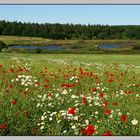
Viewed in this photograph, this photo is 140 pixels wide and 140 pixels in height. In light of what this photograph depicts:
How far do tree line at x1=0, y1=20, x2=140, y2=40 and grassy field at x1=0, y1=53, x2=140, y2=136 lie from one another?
508 millimetres

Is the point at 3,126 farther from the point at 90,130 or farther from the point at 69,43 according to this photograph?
the point at 69,43

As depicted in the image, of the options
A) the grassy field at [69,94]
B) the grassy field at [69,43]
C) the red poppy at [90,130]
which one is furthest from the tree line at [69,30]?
the red poppy at [90,130]

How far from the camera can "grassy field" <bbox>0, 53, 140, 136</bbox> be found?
725cm

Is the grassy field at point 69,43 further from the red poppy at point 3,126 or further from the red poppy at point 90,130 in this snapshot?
the red poppy at point 90,130

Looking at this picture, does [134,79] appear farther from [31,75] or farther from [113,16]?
[31,75]

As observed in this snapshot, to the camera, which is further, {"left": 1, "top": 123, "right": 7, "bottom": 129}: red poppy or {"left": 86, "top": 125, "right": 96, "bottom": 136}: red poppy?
{"left": 1, "top": 123, "right": 7, "bottom": 129}: red poppy

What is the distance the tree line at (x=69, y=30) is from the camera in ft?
28.7

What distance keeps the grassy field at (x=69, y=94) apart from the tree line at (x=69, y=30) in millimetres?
508

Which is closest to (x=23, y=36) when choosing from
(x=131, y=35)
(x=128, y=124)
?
(x=131, y=35)

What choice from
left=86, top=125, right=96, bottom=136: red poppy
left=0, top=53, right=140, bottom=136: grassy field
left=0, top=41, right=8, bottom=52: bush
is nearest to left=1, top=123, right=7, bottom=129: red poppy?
left=0, top=53, right=140, bottom=136: grassy field

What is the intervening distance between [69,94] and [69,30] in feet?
4.66

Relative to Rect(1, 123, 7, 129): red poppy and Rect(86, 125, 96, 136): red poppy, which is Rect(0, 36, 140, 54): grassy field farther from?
Rect(86, 125, 96, 136): red poppy

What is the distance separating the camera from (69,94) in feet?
27.1

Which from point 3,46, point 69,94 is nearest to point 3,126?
point 69,94
